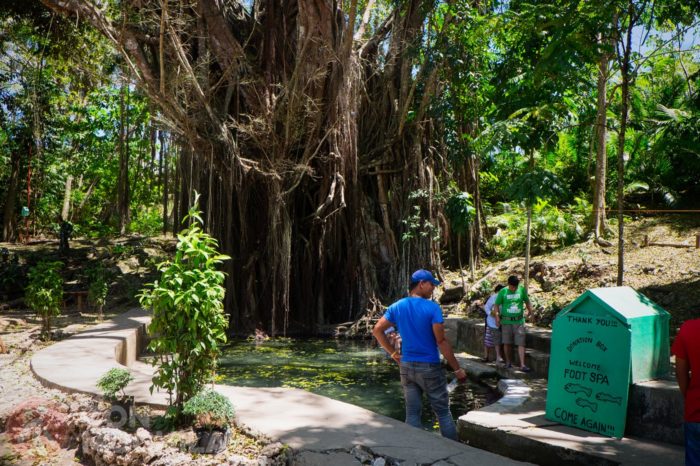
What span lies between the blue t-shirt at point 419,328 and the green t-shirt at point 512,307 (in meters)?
3.31

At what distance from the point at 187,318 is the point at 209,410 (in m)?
0.66

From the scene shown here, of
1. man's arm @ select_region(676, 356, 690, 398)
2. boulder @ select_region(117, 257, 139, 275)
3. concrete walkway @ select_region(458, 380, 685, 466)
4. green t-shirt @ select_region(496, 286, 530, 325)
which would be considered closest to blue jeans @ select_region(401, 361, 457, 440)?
concrete walkway @ select_region(458, 380, 685, 466)

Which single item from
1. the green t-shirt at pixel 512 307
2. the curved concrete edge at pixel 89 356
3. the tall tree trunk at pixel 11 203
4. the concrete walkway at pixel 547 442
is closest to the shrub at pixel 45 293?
the curved concrete edge at pixel 89 356

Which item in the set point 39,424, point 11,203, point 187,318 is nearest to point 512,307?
point 187,318

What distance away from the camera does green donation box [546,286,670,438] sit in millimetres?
4590

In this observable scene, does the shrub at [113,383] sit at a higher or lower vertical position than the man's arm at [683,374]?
lower

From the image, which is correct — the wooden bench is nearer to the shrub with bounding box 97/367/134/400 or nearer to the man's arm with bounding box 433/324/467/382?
the shrub with bounding box 97/367/134/400

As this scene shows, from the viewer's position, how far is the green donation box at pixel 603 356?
4590mm

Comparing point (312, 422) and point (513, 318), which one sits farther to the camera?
point (513, 318)

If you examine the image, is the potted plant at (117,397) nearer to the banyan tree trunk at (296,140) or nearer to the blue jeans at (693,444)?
the blue jeans at (693,444)

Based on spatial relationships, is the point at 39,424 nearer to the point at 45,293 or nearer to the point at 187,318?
the point at 187,318

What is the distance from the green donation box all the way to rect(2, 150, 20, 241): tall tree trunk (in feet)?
58.6

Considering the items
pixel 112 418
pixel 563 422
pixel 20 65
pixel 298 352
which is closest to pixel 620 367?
pixel 563 422

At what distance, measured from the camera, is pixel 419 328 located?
174 inches
